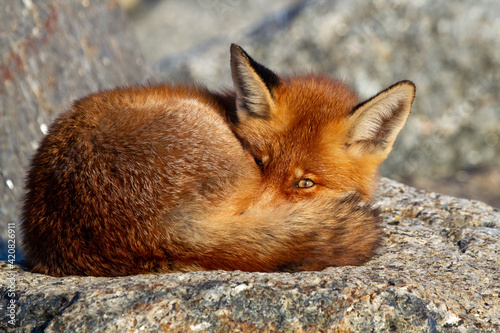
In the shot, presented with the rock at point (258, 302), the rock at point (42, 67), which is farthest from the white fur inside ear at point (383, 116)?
the rock at point (42, 67)

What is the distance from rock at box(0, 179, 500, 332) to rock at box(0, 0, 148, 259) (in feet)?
6.16

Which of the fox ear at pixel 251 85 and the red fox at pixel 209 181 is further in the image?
the fox ear at pixel 251 85

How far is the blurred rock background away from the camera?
7027 mm

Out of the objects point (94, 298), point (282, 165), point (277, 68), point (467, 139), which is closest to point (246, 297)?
point (94, 298)

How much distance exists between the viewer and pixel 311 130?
3207 mm

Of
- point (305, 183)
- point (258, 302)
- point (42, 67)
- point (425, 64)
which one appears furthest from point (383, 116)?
point (425, 64)

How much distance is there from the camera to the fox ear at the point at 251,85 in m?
3.22

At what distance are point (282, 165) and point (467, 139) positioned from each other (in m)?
5.09

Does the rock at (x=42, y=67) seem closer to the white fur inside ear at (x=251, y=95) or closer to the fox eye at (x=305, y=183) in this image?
the white fur inside ear at (x=251, y=95)

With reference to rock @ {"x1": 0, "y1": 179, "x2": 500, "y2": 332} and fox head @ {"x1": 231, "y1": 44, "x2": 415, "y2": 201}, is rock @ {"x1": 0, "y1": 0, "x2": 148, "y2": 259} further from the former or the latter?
fox head @ {"x1": 231, "y1": 44, "x2": 415, "y2": 201}

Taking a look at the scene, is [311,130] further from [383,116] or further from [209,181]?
[209,181]

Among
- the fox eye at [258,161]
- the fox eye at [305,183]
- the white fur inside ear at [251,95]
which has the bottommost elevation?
the fox eye at [305,183]

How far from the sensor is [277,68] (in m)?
7.35

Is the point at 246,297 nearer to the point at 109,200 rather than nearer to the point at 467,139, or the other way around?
the point at 109,200
